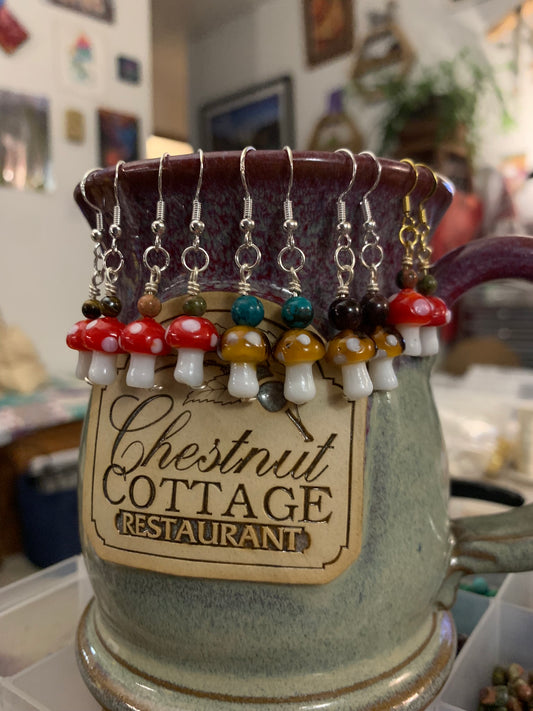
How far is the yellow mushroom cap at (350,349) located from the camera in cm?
29

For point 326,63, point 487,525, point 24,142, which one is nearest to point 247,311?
point 487,525

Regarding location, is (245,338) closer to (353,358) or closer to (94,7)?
(353,358)

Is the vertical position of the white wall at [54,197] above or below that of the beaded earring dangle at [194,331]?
above

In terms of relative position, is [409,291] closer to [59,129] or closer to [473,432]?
[473,432]

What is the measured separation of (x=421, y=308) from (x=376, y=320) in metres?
0.03

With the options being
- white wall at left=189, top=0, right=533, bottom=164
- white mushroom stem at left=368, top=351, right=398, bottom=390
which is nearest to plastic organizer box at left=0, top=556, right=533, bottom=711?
white mushroom stem at left=368, top=351, right=398, bottom=390

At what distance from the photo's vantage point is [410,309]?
320mm

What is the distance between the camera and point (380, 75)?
2010 mm

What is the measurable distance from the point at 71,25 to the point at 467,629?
1941 mm

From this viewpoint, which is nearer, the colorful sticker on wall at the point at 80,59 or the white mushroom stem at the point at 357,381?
the white mushroom stem at the point at 357,381

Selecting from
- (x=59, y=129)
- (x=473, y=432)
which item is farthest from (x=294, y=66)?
(x=473, y=432)

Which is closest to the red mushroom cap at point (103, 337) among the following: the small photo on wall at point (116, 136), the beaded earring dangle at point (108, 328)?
the beaded earring dangle at point (108, 328)

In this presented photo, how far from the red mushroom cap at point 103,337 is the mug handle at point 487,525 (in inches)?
9.1

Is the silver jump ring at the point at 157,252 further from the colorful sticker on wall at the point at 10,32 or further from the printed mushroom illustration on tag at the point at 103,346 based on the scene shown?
the colorful sticker on wall at the point at 10,32
